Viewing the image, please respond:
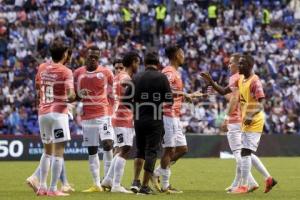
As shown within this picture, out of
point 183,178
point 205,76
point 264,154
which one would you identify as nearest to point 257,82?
point 205,76

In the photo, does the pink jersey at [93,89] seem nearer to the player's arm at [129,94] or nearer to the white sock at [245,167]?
the player's arm at [129,94]

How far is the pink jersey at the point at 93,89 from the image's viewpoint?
1720cm

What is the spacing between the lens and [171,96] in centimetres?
1584

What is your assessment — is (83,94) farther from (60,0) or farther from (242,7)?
(242,7)

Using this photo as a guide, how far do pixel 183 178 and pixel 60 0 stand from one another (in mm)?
21411

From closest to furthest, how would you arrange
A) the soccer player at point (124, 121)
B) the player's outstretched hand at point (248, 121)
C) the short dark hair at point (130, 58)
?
1. the player's outstretched hand at point (248, 121)
2. the soccer player at point (124, 121)
3. the short dark hair at point (130, 58)

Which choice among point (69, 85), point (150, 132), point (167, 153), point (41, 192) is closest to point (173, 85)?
point (167, 153)

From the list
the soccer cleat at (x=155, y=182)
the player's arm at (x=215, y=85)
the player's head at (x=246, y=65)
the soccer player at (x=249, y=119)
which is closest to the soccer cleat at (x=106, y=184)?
the soccer cleat at (x=155, y=182)

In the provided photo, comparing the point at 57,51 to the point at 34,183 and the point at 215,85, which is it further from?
the point at 215,85

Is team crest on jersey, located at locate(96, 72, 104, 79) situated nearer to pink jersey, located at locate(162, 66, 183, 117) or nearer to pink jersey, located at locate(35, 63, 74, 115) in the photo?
pink jersey, located at locate(162, 66, 183, 117)

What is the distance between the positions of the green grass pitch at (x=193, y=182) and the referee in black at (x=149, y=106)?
2.87 feet

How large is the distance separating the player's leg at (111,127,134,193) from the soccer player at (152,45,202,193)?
748mm

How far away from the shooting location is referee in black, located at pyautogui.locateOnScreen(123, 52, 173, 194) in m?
15.7

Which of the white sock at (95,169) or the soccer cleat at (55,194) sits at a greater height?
the white sock at (95,169)
